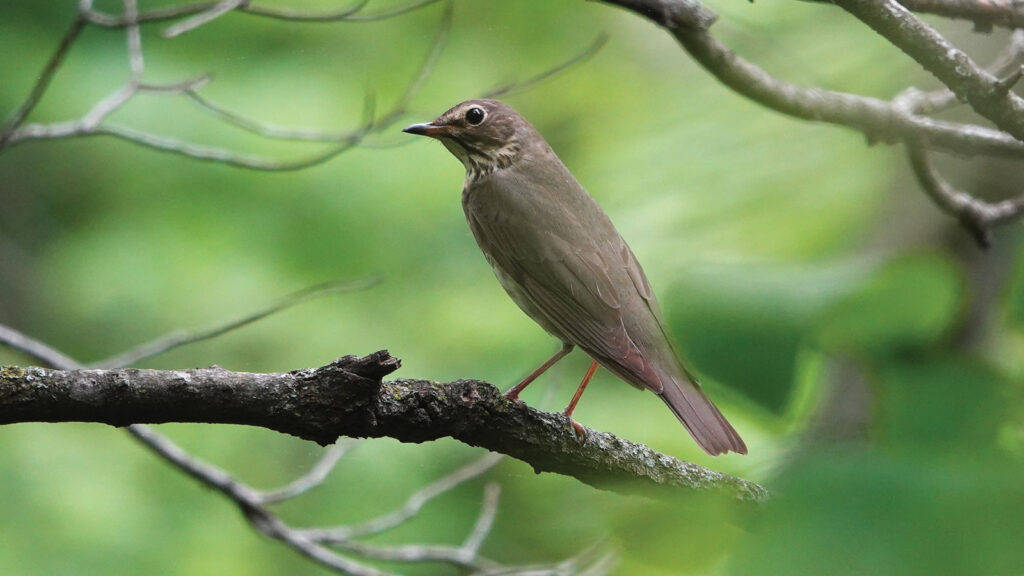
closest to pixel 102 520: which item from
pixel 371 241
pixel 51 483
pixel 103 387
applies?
pixel 51 483

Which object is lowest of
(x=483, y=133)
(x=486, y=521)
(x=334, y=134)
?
(x=486, y=521)

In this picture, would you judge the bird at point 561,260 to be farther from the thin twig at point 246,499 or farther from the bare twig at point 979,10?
the bare twig at point 979,10

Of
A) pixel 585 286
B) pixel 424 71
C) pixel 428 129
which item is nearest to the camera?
pixel 585 286

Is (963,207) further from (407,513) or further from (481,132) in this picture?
(407,513)

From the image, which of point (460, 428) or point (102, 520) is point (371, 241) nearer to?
point (102, 520)

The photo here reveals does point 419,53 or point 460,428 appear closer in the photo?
point 460,428

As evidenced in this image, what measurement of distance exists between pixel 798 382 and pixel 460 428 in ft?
6.63

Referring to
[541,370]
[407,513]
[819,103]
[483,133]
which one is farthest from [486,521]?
[819,103]

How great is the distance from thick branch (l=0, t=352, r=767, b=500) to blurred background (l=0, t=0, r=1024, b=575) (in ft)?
1.05

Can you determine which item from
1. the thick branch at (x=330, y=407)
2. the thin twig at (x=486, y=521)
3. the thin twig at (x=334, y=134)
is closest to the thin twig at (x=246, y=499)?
the thin twig at (x=486, y=521)

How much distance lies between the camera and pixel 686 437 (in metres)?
5.70

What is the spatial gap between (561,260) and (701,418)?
108 cm

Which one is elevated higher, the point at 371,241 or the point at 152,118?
the point at 152,118

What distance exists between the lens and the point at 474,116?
5.11m
